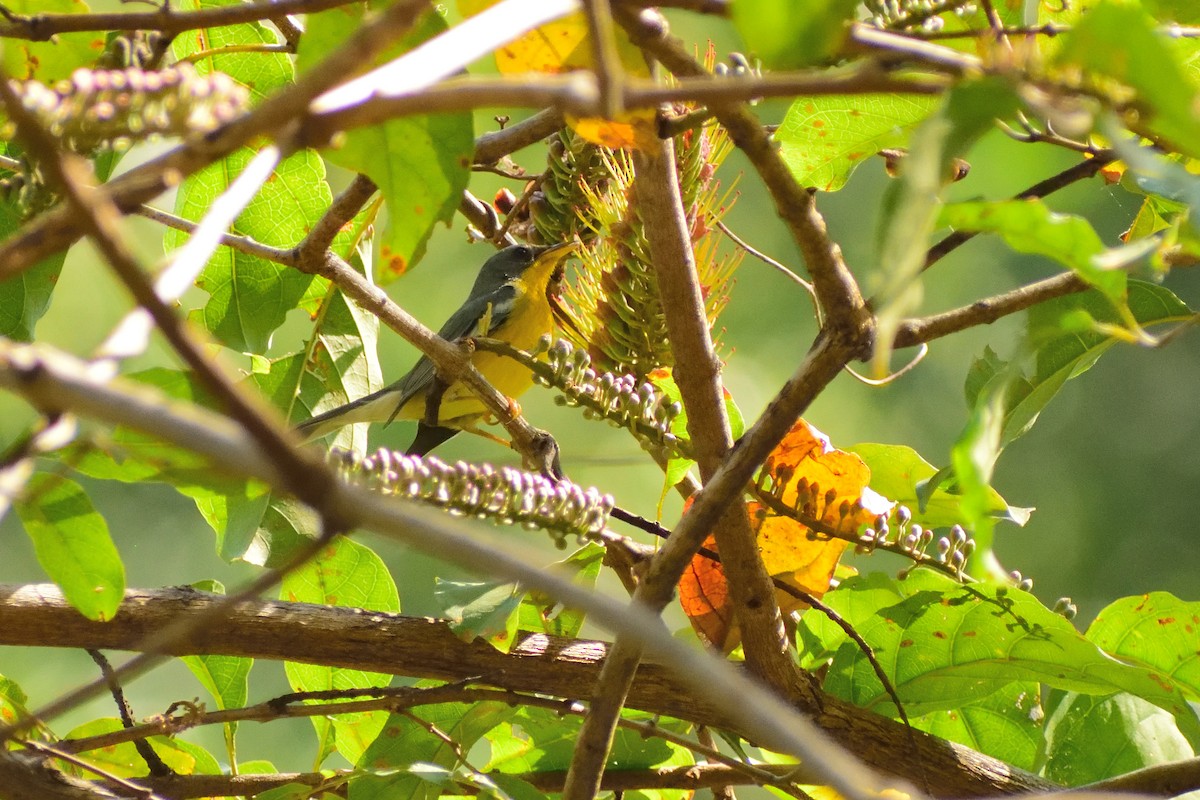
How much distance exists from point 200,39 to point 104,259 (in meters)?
1.43

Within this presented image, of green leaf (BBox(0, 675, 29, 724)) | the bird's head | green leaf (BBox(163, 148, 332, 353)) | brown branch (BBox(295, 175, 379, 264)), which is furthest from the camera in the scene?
the bird's head

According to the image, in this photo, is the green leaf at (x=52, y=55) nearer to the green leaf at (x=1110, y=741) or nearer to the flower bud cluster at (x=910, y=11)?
the flower bud cluster at (x=910, y=11)

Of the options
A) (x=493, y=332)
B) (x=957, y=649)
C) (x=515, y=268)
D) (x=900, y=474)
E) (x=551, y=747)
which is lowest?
(x=551, y=747)

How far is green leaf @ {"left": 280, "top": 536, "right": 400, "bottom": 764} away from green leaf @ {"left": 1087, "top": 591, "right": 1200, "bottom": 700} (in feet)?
3.57

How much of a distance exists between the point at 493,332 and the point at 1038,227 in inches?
118

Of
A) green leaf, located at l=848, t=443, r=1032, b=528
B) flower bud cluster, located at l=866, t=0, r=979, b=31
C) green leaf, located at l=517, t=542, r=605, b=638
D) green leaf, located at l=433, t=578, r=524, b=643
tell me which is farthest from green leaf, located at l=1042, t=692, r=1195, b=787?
flower bud cluster, located at l=866, t=0, r=979, b=31

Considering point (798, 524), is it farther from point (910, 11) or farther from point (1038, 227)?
point (1038, 227)

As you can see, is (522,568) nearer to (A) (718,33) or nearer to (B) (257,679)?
(B) (257,679)

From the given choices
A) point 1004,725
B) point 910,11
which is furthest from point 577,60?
point 1004,725

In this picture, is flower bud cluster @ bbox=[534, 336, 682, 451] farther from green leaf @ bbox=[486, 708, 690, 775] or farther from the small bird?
the small bird

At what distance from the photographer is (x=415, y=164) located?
996mm

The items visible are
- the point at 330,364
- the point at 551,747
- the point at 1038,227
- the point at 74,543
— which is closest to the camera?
the point at 1038,227

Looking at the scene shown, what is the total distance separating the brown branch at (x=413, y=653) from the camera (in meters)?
1.45

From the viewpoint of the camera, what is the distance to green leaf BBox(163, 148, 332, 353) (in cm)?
190
